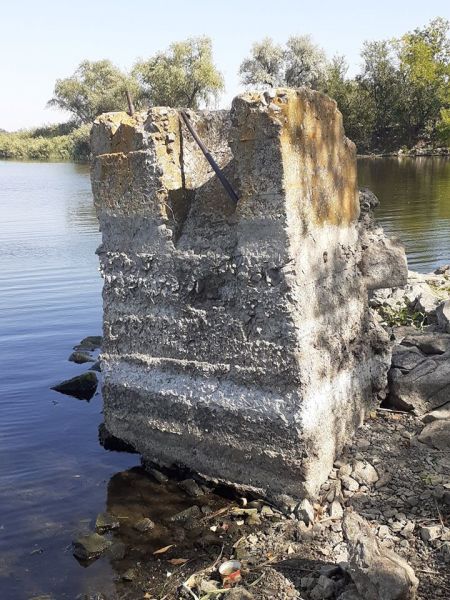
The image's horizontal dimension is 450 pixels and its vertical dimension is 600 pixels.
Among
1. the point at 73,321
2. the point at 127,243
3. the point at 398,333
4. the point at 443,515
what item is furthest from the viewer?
the point at 73,321

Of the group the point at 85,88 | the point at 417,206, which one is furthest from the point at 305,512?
the point at 85,88

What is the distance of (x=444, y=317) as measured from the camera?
26.2ft

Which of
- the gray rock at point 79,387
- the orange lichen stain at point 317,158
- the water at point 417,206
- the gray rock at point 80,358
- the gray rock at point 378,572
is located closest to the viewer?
the gray rock at point 378,572

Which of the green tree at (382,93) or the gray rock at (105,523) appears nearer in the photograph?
the gray rock at (105,523)

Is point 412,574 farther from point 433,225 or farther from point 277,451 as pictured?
point 433,225

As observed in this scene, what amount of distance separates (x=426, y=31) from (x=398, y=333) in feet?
197

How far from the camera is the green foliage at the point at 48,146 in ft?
229

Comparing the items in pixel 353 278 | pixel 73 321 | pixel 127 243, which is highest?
pixel 127 243

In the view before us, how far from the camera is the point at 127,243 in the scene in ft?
19.0

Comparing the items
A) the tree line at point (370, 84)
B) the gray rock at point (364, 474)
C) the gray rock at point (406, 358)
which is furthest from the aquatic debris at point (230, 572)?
the tree line at point (370, 84)

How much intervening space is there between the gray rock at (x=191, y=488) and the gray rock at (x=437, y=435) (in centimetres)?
200

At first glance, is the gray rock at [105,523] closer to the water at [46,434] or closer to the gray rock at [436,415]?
the water at [46,434]

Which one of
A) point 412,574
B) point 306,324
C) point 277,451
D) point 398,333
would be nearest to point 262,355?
point 306,324

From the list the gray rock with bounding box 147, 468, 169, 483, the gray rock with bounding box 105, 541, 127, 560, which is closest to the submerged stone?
the gray rock with bounding box 147, 468, 169, 483
